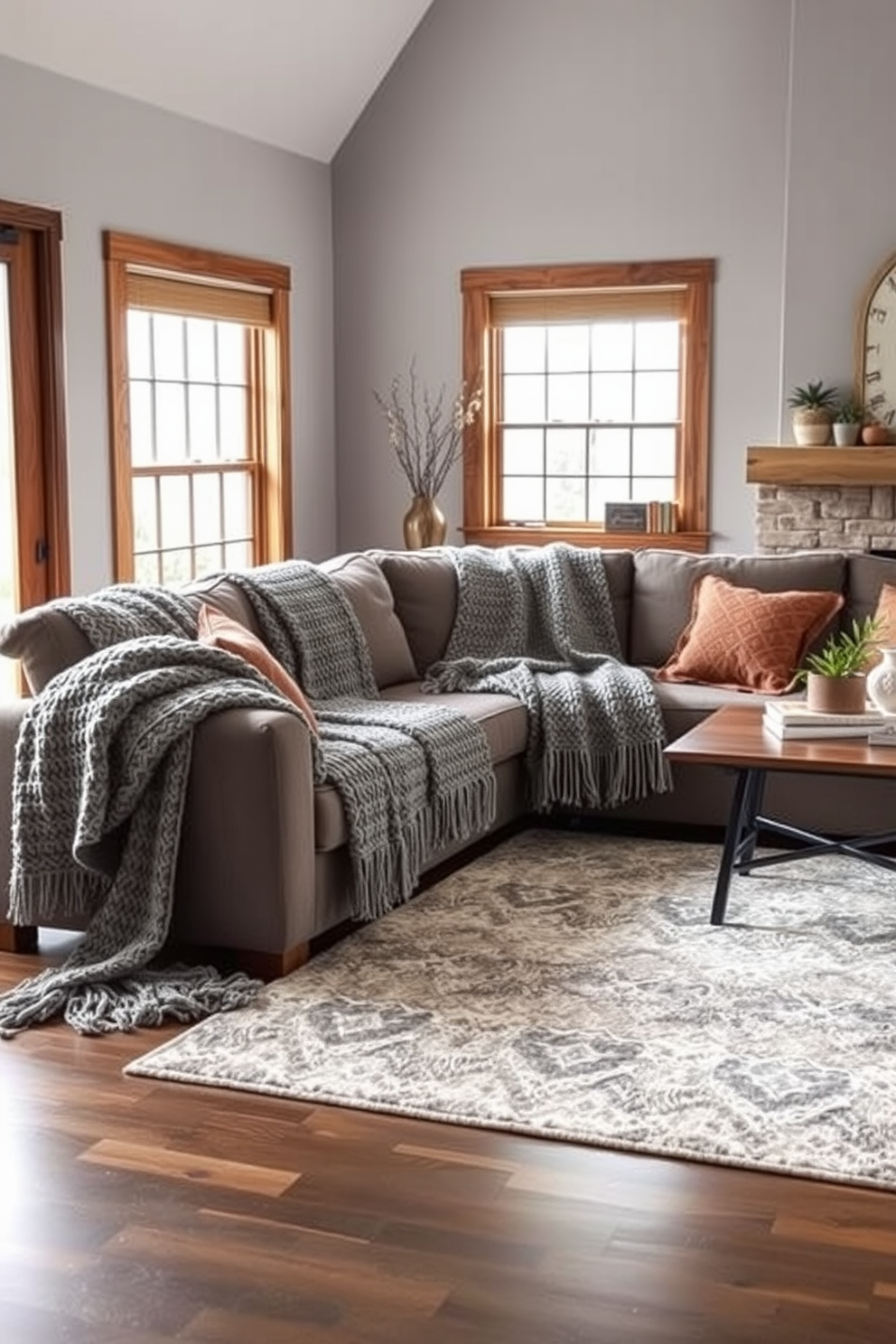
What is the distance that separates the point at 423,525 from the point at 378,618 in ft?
6.63

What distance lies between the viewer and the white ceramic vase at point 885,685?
15.3 ft

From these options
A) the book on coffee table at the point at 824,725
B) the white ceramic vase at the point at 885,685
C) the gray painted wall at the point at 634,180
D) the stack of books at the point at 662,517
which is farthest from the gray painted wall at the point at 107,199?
the white ceramic vase at the point at 885,685

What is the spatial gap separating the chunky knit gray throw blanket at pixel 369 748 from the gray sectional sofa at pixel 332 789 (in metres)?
0.06

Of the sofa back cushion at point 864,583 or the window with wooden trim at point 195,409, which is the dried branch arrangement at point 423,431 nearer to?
the window with wooden trim at point 195,409

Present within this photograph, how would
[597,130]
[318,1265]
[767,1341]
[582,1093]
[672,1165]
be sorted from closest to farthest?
[767,1341], [318,1265], [672,1165], [582,1093], [597,130]

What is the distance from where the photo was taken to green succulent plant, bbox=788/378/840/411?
700cm

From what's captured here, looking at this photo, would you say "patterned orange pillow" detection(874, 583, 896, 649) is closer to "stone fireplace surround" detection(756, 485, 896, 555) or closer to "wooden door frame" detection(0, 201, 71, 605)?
"stone fireplace surround" detection(756, 485, 896, 555)

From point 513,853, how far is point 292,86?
3588mm

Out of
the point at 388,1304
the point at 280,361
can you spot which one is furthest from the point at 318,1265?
the point at 280,361

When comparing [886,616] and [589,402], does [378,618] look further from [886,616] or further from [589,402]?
[589,402]

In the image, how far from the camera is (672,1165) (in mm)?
2971

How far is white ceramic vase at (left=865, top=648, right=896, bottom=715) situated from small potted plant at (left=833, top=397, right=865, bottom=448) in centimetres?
242

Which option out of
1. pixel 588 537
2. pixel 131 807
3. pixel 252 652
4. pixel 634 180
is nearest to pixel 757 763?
pixel 252 652

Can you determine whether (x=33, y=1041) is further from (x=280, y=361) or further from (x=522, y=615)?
(x=280, y=361)
